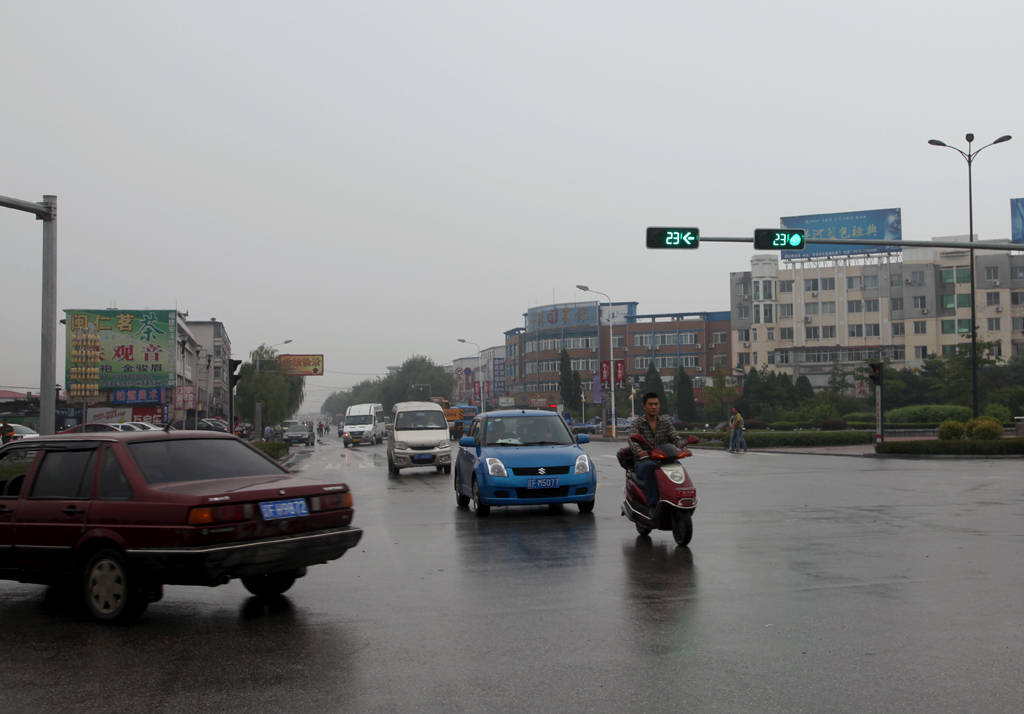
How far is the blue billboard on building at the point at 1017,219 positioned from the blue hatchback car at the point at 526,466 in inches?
1636

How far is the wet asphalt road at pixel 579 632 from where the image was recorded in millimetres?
4750

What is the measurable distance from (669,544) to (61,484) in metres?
6.20

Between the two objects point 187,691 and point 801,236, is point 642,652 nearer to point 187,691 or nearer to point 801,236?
point 187,691

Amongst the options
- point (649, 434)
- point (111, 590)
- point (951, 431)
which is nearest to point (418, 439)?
point (649, 434)

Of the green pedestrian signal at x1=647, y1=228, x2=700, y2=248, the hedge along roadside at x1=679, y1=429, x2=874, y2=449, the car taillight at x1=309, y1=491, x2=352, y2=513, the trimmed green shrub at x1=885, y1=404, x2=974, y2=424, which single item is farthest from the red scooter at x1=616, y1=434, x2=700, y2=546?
the trimmed green shrub at x1=885, y1=404, x2=974, y2=424

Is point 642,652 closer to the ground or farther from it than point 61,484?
closer to the ground

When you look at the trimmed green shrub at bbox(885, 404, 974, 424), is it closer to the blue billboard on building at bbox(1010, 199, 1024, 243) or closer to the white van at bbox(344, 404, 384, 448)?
the blue billboard on building at bbox(1010, 199, 1024, 243)

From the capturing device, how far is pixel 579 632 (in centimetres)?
607

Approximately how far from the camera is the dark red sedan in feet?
21.2

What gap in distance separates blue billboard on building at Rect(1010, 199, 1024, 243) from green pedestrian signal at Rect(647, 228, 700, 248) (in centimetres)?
3433

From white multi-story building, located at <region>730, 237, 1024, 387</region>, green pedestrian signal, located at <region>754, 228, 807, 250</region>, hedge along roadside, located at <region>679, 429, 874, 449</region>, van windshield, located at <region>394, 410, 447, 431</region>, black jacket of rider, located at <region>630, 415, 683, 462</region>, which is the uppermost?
white multi-story building, located at <region>730, 237, 1024, 387</region>

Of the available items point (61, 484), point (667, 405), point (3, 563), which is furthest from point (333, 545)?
point (667, 405)

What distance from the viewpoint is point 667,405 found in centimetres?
9275

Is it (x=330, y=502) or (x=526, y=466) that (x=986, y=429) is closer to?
(x=526, y=466)
